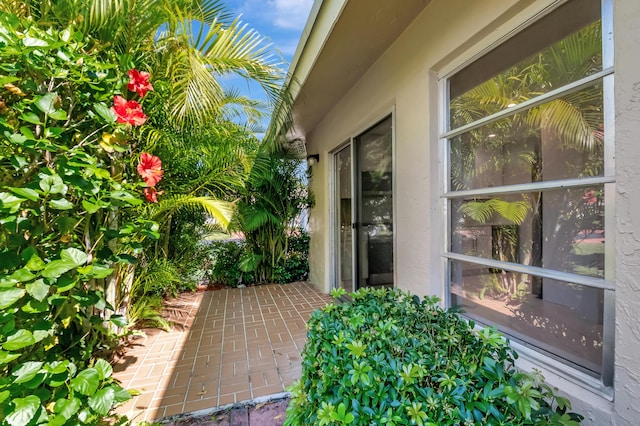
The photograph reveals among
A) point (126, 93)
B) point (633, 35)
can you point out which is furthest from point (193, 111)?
point (633, 35)

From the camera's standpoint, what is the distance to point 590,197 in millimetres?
1340

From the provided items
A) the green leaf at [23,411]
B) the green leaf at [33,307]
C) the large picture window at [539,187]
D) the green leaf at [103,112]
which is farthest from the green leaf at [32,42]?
the large picture window at [539,187]

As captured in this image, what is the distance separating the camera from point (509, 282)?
5.79 feet

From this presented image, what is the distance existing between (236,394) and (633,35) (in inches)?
116

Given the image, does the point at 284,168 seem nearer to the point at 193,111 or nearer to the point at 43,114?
the point at 193,111

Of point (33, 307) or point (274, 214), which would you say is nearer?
point (33, 307)

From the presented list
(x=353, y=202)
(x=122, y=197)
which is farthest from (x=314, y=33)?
(x=122, y=197)

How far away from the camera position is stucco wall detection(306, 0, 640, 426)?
1.07 metres

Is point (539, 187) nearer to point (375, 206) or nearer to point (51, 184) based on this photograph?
point (375, 206)

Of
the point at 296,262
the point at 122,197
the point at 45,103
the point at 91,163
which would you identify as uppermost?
the point at 45,103

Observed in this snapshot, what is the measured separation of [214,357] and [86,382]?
1.58 meters

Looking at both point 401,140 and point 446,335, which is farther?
point 401,140

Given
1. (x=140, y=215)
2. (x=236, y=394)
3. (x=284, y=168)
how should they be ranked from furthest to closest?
(x=284, y=168) < (x=140, y=215) < (x=236, y=394)

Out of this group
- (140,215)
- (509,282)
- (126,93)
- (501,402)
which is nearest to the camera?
(501,402)
